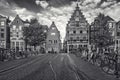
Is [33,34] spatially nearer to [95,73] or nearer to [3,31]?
[3,31]

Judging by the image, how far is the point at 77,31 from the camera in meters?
60.3

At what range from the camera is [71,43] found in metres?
59.8

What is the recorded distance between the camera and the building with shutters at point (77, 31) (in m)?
59.5

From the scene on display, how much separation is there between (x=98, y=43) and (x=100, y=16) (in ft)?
24.1

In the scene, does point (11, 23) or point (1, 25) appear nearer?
point (1, 25)

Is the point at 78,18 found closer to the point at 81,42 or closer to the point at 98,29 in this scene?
the point at 81,42

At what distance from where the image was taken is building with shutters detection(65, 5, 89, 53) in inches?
2344

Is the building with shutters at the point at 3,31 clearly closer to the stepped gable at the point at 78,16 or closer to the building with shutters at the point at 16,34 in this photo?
the building with shutters at the point at 16,34

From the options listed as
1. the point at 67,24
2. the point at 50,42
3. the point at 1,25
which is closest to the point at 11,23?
the point at 1,25

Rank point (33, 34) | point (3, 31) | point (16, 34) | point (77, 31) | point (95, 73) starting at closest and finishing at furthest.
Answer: point (95, 73), point (33, 34), point (3, 31), point (77, 31), point (16, 34)

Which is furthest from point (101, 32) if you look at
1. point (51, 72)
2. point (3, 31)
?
point (3, 31)

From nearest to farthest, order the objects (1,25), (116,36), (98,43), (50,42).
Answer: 1. (98,43)
2. (116,36)
3. (1,25)
4. (50,42)

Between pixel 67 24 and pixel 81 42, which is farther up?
pixel 67 24

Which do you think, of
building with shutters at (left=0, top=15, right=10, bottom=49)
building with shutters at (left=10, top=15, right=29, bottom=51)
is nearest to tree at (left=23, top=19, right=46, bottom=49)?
building with shutters at (left=0, top=15, right=10, bottom=49)
